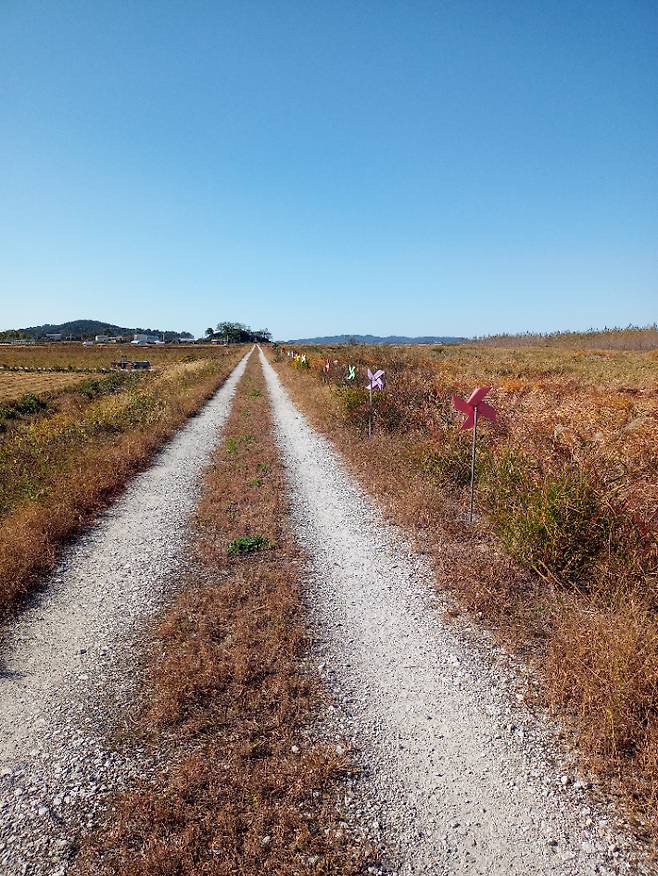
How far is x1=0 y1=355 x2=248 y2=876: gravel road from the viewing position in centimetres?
280

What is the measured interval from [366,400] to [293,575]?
8.65m

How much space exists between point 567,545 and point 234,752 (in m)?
3.61

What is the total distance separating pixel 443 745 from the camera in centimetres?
337

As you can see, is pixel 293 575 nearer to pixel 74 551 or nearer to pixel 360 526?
pixel 360 526

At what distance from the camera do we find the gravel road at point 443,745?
8.67ft

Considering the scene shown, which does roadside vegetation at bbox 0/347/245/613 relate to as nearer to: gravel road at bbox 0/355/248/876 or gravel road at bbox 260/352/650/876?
gravel road at bbox 0/355/248/876

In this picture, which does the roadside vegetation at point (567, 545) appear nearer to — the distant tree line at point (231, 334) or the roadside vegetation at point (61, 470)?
the roadside vegetation at point (61, 470)

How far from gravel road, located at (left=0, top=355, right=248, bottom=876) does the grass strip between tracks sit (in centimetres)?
21

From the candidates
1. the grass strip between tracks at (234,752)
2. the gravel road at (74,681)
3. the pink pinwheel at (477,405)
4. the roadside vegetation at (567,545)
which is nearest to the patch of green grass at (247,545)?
the grass strip between tracks at (234,752)

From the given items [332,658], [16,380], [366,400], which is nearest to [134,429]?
[366,400]

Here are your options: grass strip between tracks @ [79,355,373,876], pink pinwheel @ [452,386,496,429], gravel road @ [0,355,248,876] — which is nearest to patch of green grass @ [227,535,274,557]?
grass strip between tracks @ [79,355,373,876]

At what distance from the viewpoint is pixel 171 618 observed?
15.8 feet

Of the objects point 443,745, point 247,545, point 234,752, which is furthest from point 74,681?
point 443,745

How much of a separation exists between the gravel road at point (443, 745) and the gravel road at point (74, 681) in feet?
5.42
